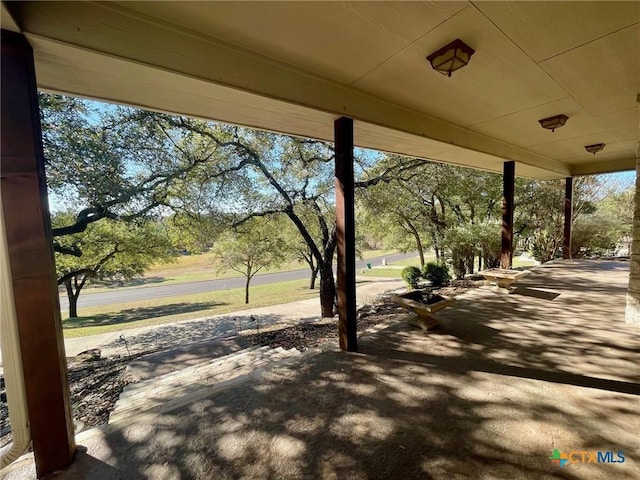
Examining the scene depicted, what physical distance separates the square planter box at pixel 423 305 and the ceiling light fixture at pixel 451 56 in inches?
87.4

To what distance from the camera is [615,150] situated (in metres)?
5.23

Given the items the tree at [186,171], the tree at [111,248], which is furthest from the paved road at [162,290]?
the tree at [186,171]

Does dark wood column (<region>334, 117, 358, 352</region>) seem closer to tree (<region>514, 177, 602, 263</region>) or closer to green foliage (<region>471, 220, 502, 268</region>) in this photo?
green foliage (<region>471, 220, 502, 268</region>)

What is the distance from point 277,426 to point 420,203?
912 centimetres

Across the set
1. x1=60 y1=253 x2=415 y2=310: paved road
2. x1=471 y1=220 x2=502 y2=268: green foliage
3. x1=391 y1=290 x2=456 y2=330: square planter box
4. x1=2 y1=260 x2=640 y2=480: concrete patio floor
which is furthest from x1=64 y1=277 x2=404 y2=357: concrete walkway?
x1=60 y1=253 x2=415 y2=310: paved road

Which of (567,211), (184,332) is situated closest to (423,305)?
(567,211)

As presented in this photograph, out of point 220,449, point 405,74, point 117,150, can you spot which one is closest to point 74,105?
point 117,150

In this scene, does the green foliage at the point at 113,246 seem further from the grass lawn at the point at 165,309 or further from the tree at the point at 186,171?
the grass lawn at the point at 165,309

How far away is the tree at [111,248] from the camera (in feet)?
20.4

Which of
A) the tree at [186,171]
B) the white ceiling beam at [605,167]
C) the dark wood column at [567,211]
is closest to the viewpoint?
the tree at [186,171]

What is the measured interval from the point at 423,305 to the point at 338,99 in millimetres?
2278

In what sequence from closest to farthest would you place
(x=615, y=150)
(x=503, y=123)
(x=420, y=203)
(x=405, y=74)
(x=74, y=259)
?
1. (x=405, y=74)
2. (x=503, y=123)
3. (x=615, y=150)
4. (x=74, y=259)
5. (x=420, y=203)

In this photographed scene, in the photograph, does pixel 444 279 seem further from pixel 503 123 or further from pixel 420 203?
pixel 503 123

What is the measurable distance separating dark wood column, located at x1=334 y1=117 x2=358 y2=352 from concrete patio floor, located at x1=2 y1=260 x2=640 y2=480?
0.93ft
